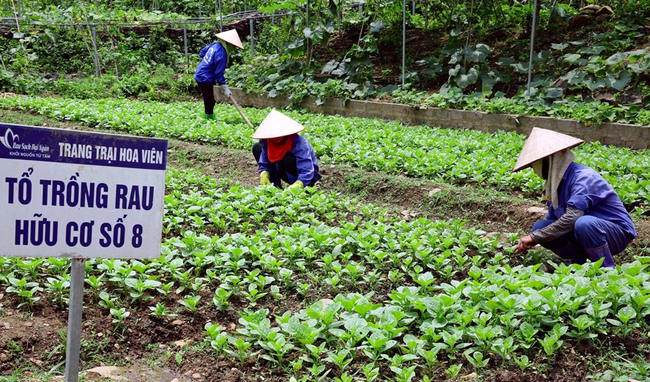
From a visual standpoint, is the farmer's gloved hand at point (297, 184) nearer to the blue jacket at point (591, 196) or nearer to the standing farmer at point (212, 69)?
the blue jacket at point (591, 196)

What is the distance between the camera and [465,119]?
39.0 ft

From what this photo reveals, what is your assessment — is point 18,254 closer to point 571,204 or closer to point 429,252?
point 429,252

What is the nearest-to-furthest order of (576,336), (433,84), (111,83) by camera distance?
(576,336), (433,84), (111,83)

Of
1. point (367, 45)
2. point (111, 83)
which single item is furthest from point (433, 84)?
point (111, 83)

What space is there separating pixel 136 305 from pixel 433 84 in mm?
11023

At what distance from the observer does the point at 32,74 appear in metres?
17.0

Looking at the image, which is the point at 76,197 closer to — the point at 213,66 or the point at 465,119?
the point at 213,66

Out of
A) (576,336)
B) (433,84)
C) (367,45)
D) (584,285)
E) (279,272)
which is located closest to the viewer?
(576,336)

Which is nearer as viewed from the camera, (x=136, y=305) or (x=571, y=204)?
(x=136, y=305)

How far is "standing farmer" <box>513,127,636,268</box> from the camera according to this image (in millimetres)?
4918

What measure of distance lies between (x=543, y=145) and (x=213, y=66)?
26.8ft

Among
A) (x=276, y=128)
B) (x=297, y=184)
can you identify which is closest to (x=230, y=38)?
(x=276, y=128)

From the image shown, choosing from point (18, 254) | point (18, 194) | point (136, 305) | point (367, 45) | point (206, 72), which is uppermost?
point (367, 45)

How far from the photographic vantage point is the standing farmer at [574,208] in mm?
4918
